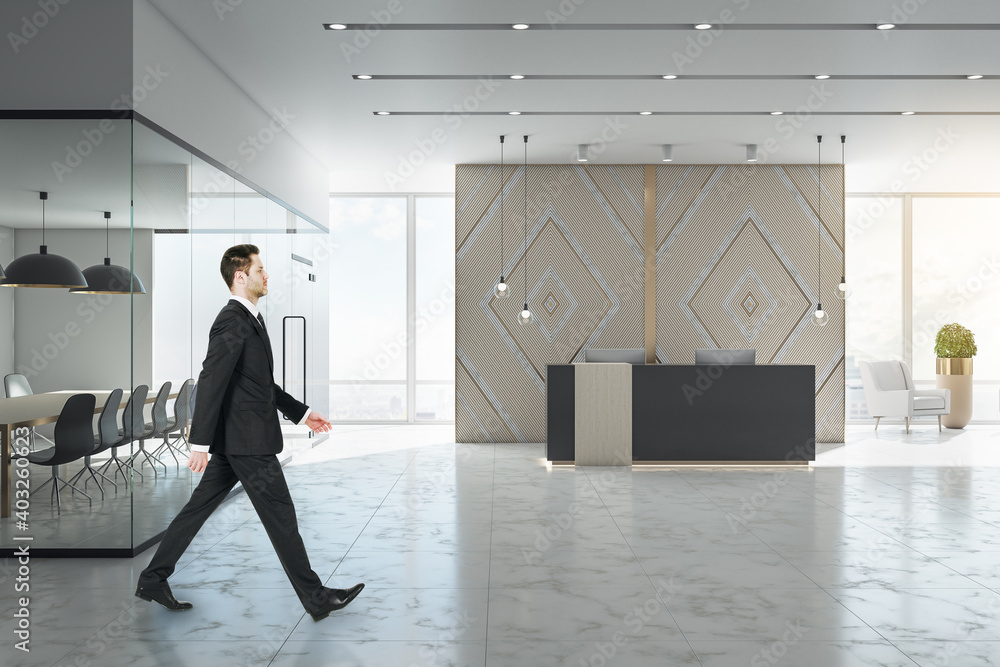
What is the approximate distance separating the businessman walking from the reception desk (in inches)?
175

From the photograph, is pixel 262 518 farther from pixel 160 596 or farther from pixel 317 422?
pixel 160 596

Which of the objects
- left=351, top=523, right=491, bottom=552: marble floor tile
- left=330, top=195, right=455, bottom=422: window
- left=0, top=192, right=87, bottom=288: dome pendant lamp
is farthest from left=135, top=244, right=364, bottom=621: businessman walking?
left=330, top=195, right=455, bottom=422: window

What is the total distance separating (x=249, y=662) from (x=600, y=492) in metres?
3.81

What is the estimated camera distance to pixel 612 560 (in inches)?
168

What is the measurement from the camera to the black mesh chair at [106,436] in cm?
442

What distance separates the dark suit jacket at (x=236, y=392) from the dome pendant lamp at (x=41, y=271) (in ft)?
5.28

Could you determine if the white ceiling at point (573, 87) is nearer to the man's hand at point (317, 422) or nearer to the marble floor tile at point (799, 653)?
the man's hand at point (317, 422)

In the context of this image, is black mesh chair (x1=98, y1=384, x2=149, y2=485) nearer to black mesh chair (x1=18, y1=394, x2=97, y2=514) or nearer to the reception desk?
black mesh chair (x1=18, y1=394, x2=97, y2=514)

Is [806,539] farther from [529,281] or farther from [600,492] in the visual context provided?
[529,281]

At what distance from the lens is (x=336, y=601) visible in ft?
11.2

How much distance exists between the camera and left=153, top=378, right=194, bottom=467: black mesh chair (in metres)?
4.81

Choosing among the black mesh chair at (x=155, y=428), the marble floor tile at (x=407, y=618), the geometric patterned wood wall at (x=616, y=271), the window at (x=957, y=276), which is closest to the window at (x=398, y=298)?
the geometric patterned wood wall at (x=616, y=271)

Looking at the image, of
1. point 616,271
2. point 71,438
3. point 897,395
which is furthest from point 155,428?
point 897,395

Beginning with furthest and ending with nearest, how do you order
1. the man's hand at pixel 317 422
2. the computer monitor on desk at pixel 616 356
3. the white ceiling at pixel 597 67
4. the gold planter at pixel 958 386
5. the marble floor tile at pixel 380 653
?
the gold planter at pixel 958 386 < the computer monitor on desk at pixel 616 356 < the white ceiling at pixel 597 67 < the man's hand at pixel 317 422 < the marble floor tile at pixel 380 653
